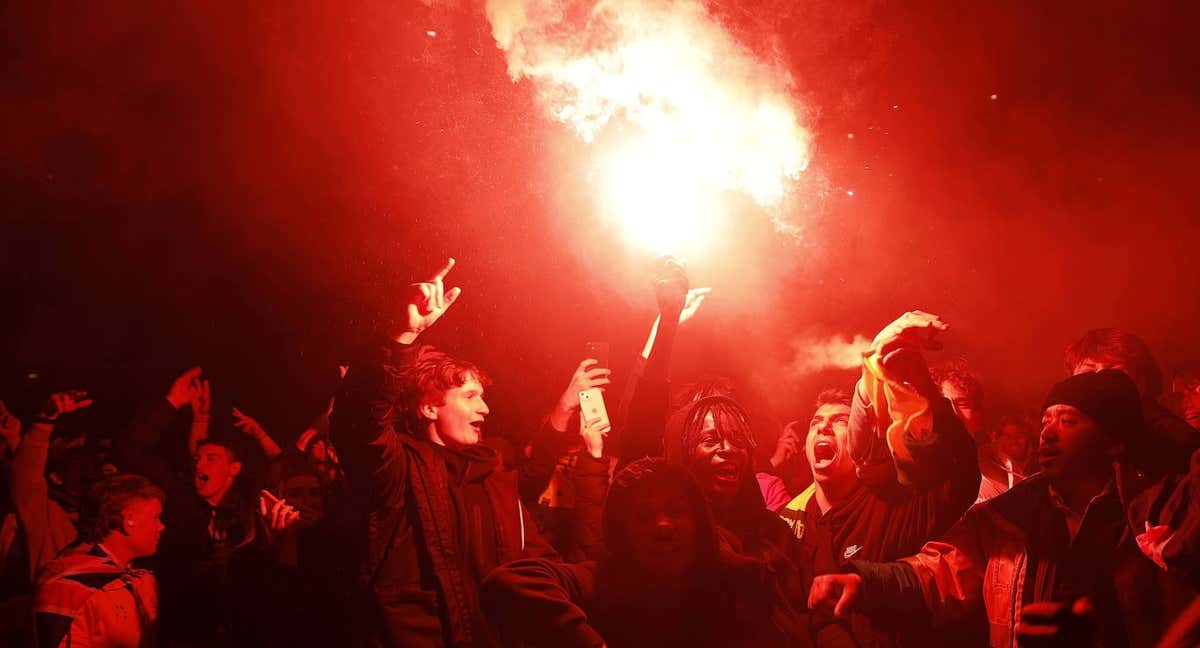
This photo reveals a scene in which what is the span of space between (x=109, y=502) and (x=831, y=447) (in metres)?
3.78

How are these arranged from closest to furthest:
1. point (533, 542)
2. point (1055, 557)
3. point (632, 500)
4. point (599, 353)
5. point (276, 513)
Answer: point (632, 500) → point (1055, 557) → point (533, 542) → point (276, 513) → point (599, 353)

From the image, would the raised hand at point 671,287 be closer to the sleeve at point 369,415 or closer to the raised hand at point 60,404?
the sleeve at point 369,415

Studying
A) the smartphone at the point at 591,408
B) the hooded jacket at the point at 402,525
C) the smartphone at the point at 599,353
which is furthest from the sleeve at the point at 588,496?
the smartphone at the point at 599,353

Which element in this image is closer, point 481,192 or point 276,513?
point 276,513

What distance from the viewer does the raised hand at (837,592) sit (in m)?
3.51

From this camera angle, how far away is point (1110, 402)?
384 cm

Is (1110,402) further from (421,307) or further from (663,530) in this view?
(421,307)

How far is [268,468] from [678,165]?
3.39 m

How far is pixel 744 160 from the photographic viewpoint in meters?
5.70

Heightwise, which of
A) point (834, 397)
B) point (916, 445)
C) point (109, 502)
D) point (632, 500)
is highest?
point (834, 397)

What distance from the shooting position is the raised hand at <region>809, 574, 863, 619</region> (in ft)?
11.5

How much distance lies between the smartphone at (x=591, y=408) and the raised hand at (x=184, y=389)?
2.90 meters

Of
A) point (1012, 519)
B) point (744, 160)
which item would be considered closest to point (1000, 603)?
point (1012, 519)

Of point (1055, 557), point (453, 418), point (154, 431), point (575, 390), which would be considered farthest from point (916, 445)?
point (154, 431)
